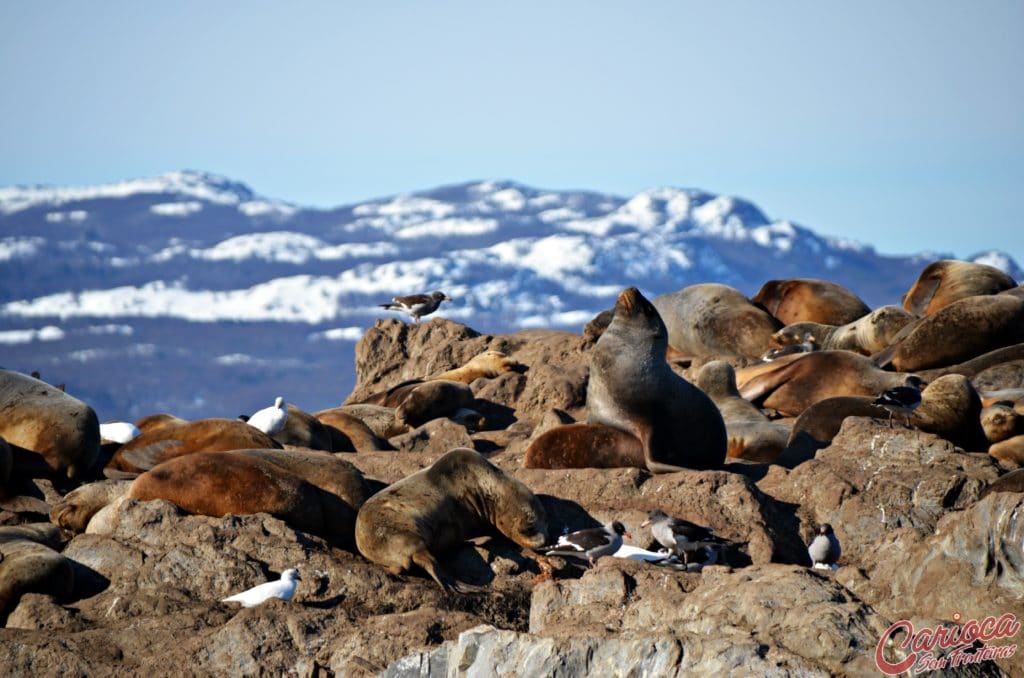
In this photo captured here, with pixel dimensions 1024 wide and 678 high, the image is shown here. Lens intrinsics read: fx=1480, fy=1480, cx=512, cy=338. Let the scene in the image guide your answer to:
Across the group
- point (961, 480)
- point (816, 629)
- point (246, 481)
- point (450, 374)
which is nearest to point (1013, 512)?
point (816, 629)

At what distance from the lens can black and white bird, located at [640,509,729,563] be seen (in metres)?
8.48

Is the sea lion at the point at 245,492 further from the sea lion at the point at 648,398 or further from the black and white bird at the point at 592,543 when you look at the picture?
the sea lion at the point at 648,398

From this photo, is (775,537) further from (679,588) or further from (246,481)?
(246,481)

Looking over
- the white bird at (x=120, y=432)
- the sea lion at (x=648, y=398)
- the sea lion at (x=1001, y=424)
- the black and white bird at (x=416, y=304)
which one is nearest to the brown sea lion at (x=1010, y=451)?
the sea lion at (x=1001, y=424)

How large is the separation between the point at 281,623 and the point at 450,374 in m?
9.72

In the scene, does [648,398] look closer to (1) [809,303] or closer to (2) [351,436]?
(2) [351,436]

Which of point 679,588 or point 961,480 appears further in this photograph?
point 961,480

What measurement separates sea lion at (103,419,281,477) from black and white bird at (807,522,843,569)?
4.19m

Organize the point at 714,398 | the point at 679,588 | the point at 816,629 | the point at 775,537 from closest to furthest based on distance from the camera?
1. the point at 816,629
2. the point at 679,588
3. the point at 775,537
4. the point at 714,398

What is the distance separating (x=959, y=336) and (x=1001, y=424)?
3.17m

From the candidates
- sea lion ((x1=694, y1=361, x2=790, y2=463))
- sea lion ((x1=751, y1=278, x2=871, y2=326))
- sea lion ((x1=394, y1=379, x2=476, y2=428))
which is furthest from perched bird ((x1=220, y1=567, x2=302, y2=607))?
sea lion ((x1=751, y1=278, x2=871, y2=326))

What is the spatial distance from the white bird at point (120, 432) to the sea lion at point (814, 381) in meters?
5.82

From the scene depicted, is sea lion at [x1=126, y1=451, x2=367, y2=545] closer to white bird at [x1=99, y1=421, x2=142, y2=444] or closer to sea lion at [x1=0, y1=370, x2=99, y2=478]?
sea lion at [x1=0, y1=370, x2=99, y2=478]

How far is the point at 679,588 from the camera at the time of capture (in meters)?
7.16
